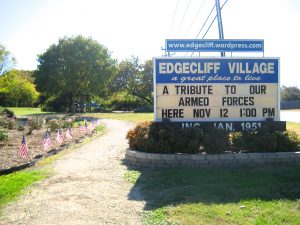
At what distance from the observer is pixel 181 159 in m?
10.3

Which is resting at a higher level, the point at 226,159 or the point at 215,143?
the point at 215,143

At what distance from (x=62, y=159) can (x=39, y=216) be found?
5.78m

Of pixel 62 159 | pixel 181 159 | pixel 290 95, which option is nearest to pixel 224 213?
pixel 181 159

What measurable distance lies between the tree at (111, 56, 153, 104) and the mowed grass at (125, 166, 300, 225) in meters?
58.6

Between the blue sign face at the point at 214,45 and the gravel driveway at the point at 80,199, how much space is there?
159 inches

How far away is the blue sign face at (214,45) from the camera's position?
467 inches

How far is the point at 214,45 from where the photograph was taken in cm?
1202

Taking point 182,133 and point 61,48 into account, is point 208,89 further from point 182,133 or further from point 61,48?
point 61,48

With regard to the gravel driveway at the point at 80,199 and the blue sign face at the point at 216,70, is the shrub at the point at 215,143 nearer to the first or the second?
the blue sign face at the point at 216,70

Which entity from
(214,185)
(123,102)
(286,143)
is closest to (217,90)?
(286,143)

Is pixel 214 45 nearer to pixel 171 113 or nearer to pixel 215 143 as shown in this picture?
pixel 171 113

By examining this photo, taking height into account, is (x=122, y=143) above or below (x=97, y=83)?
below

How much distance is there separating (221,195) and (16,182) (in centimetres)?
483

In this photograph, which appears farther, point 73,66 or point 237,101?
point 73,66
